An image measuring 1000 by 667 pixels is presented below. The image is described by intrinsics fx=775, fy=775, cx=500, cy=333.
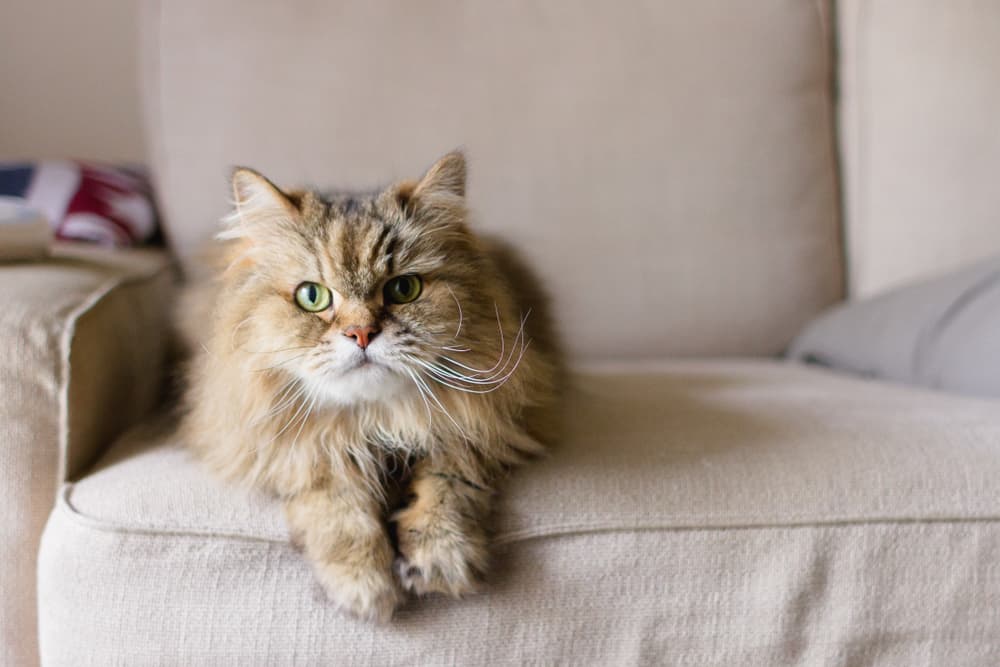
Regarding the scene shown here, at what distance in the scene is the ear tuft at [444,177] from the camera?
3.17ft

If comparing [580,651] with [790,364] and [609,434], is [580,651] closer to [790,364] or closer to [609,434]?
[609,434]

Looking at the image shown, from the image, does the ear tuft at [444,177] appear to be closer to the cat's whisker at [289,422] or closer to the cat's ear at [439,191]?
the cat's ear at [439,191]

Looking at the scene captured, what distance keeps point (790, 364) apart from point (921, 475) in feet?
2.47

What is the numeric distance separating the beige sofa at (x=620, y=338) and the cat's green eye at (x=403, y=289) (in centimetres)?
27

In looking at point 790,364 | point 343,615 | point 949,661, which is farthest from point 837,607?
point 790,364

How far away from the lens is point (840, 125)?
6.25 feet

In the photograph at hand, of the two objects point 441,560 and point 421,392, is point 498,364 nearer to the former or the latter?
point 421,392

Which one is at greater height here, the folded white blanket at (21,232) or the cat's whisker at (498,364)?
the folded white blanket at (21,232)

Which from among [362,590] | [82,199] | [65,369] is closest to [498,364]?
[362,590]

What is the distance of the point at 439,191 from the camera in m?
0.98

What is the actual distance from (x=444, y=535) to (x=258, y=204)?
0.46 meters

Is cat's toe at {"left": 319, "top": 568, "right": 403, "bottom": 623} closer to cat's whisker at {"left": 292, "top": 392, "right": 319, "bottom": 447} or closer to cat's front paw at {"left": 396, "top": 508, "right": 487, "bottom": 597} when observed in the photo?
cat's front paw at {"left": 396, "top": 508, "right": 487, "bottom": 597}

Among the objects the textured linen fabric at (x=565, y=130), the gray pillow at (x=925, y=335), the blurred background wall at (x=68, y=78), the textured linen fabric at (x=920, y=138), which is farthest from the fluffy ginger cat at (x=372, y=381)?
the blurred background wall at (x=68, y=78)

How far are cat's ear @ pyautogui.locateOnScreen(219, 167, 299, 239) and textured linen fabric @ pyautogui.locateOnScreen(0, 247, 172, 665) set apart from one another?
0.32m
